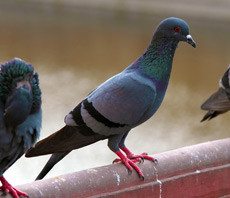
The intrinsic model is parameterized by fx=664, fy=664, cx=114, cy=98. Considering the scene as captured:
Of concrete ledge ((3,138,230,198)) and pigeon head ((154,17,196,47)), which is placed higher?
pigeon head ((154,17,196,47))

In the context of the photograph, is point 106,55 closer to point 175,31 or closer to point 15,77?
point 175,31

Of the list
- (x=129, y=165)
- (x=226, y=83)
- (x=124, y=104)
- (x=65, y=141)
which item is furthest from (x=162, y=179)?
(x=226, y=83)

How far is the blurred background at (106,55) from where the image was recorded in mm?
10984

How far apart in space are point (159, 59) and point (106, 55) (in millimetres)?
14810

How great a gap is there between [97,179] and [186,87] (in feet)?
36.5

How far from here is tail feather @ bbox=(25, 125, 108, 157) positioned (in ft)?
15.3

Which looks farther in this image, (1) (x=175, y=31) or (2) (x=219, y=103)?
(2) (x=219, y=103)

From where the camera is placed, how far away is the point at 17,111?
147 inches

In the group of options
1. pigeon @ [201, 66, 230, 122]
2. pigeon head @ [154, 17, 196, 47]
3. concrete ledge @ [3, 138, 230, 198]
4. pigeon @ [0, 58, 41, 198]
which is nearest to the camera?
Result: pigeon @ [0, 58, 41, 198]

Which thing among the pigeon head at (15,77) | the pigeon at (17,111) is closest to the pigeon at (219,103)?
the pigeon at (17,111)

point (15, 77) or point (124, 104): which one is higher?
point (15, 77)

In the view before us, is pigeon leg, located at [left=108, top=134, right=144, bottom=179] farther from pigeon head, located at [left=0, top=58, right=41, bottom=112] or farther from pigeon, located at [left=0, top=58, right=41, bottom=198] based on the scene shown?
pigeon head, located at [left=0, top=58, right=41, bottom=112]

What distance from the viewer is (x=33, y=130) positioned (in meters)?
4.00

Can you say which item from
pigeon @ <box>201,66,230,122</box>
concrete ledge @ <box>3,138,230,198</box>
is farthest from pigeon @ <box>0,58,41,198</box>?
pigeon @ <box>201,66,230,122</box>
